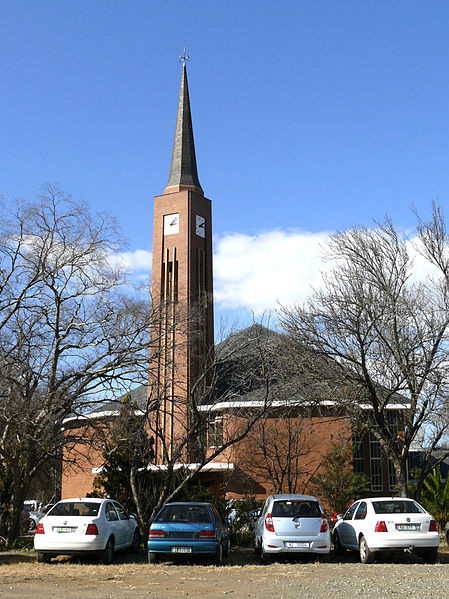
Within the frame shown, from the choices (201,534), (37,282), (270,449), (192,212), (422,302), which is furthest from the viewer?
(192,212)

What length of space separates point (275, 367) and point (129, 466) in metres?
6.18

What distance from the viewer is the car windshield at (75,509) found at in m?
15.5

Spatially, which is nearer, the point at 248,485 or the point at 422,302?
the point at 422,302

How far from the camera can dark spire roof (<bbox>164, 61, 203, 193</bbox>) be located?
47.8 meters

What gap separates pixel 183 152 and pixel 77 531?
3781 centimetres

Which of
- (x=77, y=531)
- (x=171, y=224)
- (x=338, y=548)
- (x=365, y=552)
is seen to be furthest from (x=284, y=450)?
(x=171, y=224)

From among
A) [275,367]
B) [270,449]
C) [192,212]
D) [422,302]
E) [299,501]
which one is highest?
[192,212]

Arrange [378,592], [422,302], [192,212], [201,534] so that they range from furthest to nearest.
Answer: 1. [192,212]
2. [422,302]
3. [201,534]
4. [378,592]

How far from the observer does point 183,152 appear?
162ft

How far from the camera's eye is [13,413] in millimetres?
21000

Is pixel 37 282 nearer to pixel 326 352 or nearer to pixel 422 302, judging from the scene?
pixel 326 352

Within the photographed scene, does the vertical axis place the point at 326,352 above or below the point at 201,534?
above

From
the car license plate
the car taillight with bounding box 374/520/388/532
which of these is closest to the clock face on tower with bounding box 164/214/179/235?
the car taillight with bounding box 374/520/388/532

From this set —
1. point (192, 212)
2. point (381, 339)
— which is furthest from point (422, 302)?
point (192, 212)
